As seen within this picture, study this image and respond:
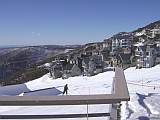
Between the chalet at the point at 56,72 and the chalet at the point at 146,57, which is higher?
the chalet at the point at 146,57

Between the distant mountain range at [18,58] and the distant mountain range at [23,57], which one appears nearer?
the distant mountain range at [18,58]

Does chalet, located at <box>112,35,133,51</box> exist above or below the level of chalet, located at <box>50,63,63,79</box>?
above

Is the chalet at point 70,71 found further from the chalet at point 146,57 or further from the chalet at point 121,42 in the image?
the chalet at point 121,42

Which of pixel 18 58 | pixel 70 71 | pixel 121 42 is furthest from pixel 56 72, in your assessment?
pixel 18 58

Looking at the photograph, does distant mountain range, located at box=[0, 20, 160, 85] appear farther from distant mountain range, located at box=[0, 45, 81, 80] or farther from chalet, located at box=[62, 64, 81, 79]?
chalet, located at box=[62, 64, 81, 79]

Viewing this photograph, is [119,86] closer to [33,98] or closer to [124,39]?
[33,98]

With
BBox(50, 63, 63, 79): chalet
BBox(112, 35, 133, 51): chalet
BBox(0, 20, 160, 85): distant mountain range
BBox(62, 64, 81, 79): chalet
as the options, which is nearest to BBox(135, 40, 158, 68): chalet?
BBox(62, 64, 81, 79): chalet

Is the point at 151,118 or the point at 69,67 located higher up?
the point at 151,118

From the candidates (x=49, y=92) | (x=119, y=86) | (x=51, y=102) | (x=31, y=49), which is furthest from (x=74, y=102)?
(x=31, y=49)

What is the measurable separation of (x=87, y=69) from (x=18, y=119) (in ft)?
133

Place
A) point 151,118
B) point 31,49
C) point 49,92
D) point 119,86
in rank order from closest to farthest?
point 119,86
point 151,118
point 49,92
point 31,49

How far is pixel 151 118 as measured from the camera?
3.47m

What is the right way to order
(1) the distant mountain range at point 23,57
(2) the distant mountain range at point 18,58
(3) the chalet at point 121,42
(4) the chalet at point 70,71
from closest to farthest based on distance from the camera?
(2) the distant mountain range at point 18,58 < (1) the distant mountain range at point 23,57 < (4) the chalet at point 70,71 < (3) the chalet at point 121,42

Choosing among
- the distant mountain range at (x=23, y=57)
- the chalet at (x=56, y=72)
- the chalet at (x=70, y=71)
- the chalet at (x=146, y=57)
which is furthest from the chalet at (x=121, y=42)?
the chalet at (x=56, y=72)
